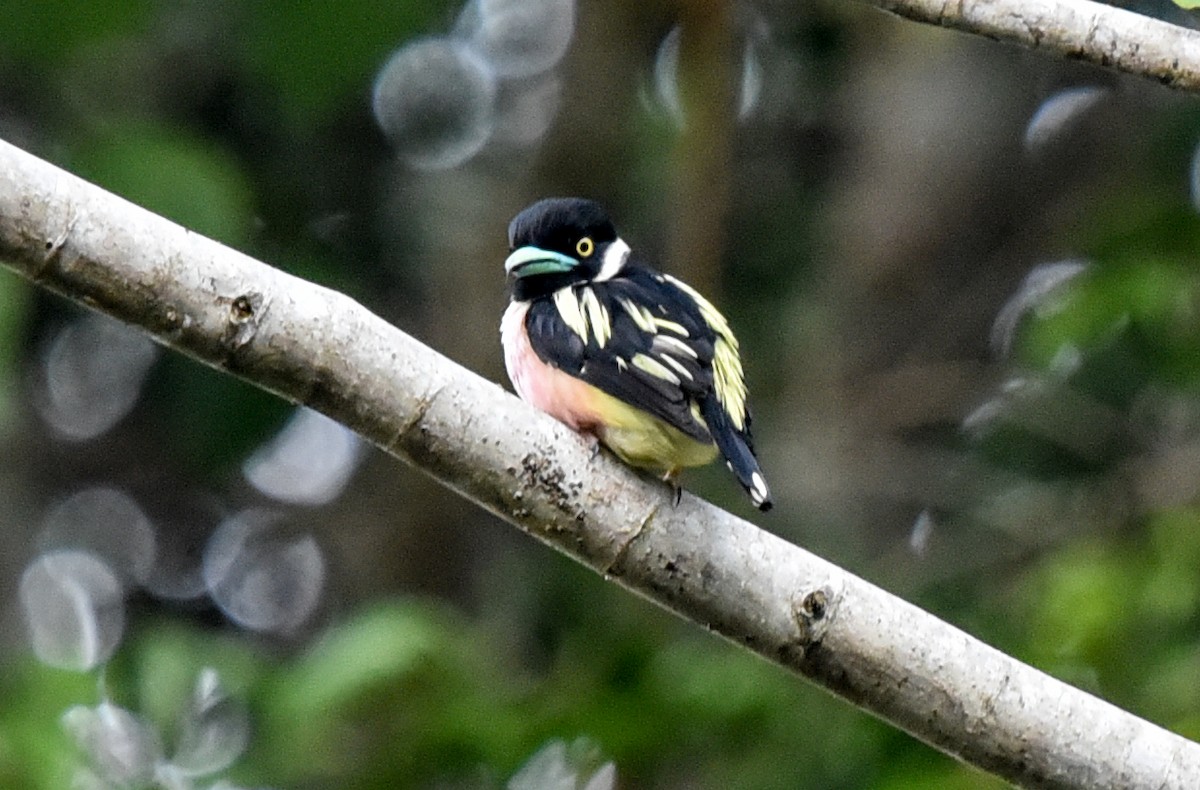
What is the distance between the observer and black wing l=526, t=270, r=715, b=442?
11.3ft

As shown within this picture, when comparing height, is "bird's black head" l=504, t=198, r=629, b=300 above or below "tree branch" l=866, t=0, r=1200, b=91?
below

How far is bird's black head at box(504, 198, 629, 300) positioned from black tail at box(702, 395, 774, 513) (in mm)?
641

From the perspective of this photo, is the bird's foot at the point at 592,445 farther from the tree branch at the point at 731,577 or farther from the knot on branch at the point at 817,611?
the knot on branch at the point at 817,611

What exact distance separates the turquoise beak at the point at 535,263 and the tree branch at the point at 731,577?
1032 mm

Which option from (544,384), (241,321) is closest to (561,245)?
(544,384)

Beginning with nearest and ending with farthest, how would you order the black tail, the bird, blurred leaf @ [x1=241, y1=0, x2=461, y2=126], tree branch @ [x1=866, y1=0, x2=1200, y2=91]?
1. tree branch @ [x1=866, y1=0, x2=1200, y2=91]
2. the black tail
3. the bird
4. blurred leaf @ [x1=241, y1=0, x2=461, y2=126]

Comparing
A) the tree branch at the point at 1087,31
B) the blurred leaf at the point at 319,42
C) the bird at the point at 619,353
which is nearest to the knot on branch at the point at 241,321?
the bird at the point at 619,353

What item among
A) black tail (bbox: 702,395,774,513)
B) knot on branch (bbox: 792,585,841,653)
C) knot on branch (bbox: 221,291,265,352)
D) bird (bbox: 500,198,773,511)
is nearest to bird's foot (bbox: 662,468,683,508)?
bird (bbox: 500,198,773,511)

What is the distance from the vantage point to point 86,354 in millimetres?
7422

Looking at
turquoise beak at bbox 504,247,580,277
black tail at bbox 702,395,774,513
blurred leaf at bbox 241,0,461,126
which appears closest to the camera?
black tail at bbox 702,395,774,513

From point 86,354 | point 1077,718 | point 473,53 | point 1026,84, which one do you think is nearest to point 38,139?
point 86,354

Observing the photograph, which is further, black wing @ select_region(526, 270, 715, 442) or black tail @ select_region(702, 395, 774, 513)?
black wing @ select_region(526, 270, 715, 442)

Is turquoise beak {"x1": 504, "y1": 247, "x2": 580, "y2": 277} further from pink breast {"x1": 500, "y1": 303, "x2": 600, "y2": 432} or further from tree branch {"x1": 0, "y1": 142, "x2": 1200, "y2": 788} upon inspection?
tree branch {"x1": 0, "y1": 142, "x2": 1200, "y2": 788}

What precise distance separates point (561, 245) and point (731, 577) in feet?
4.48
